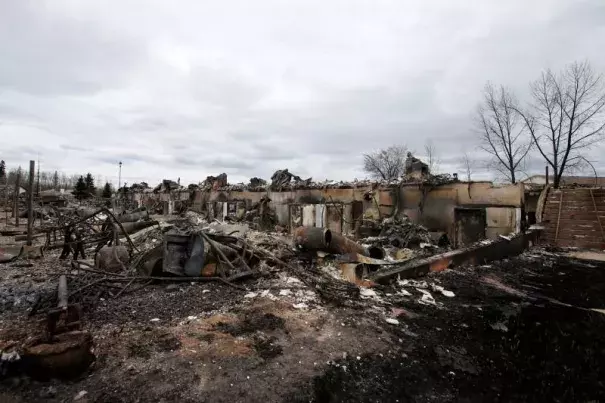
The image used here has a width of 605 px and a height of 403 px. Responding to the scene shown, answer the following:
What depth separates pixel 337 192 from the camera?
580 inches

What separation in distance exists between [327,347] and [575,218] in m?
11.8

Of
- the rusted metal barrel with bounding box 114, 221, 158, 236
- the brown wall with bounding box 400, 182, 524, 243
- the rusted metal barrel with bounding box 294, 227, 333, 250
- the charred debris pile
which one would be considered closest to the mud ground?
the charred debris pile

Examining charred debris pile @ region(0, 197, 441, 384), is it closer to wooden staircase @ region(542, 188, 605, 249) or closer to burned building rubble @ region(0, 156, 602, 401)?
burned building rubble @ region(0, 156, 602, 401)

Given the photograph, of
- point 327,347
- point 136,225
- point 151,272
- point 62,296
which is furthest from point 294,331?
point 136,225

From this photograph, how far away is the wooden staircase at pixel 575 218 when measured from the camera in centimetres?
1062

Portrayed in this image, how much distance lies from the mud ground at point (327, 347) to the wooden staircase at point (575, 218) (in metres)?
6.24

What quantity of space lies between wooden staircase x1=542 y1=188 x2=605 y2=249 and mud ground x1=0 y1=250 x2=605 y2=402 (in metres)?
6.24

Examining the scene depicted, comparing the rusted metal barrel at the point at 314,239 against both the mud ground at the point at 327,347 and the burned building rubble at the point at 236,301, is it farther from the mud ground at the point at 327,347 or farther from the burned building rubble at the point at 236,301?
the mud ground at the point at 327,347

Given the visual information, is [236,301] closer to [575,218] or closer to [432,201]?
[432,201]

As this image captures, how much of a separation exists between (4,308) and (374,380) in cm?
448

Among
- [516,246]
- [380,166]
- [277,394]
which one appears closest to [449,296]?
[277,394]

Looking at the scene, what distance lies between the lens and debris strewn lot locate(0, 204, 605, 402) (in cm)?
276

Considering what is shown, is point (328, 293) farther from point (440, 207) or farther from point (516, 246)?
point (440, 207)

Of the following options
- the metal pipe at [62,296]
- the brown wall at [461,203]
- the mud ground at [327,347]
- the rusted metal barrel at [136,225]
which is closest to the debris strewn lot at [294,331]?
the mud ground at [327,347]
